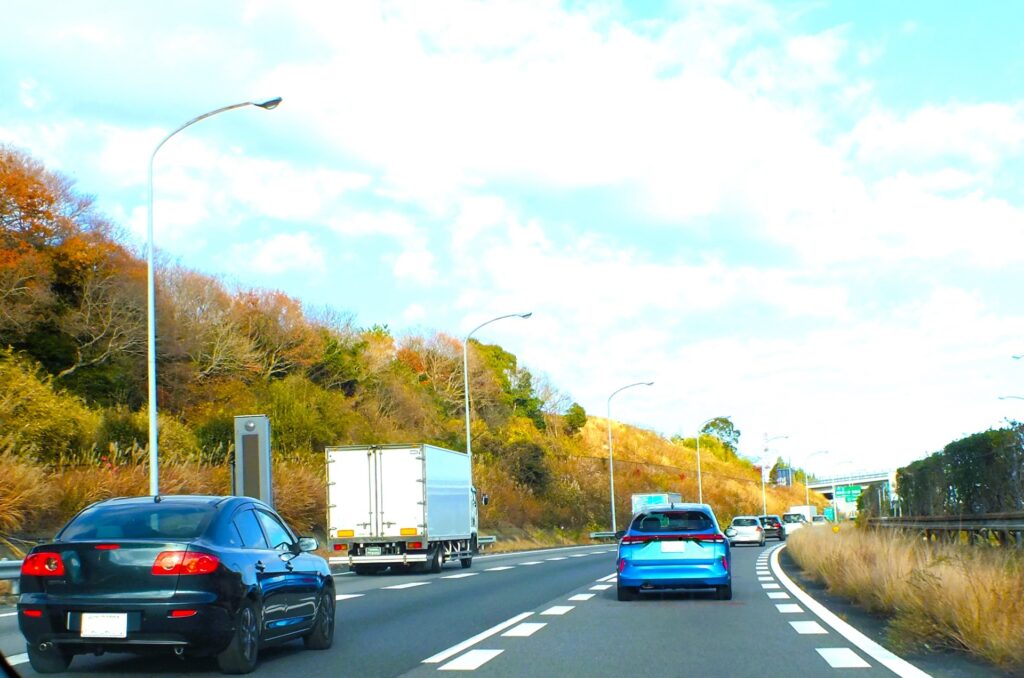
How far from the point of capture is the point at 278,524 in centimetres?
1211

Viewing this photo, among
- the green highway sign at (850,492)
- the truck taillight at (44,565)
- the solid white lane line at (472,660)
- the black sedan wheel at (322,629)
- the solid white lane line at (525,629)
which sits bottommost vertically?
the solid white lane line at (525,629)

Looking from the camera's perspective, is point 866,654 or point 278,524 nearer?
point 866,654

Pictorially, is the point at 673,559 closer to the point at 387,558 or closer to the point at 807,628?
the point at 807,628

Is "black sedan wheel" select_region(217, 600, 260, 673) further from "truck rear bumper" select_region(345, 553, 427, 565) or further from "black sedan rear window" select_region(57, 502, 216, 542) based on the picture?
"truck rear bumper" select_region(345, 553, 427, 565)

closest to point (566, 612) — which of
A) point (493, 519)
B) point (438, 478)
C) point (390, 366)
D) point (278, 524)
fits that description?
point (278, 524)

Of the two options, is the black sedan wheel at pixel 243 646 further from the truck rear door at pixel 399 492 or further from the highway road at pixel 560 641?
the truck rear door at pixel 399 492

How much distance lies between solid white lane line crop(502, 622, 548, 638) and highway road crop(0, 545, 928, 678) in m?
0.01

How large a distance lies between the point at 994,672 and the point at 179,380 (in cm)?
4002

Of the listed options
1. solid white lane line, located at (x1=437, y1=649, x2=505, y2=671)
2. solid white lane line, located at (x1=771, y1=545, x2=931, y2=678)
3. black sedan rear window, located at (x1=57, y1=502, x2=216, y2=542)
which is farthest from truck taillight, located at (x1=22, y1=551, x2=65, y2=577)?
solid white lane line, located at (x1=771, y1=545, x2=931, y2=678)

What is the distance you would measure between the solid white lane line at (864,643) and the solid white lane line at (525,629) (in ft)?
10.9

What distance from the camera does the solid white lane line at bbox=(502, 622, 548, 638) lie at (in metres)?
13.5

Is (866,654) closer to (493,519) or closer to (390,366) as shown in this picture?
(493,519)

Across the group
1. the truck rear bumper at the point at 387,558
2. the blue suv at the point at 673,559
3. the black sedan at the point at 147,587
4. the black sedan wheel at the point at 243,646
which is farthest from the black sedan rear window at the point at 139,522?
the truck rear bumper at the point at 387,558

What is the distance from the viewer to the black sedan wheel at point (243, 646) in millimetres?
10031
